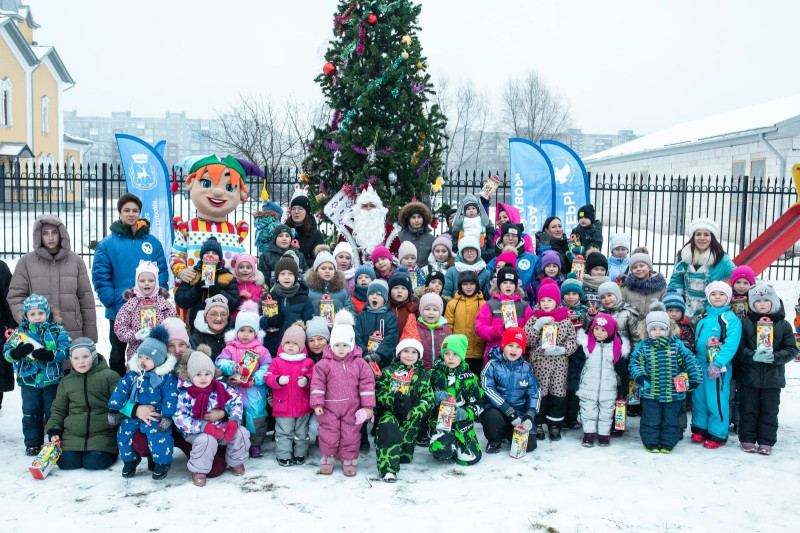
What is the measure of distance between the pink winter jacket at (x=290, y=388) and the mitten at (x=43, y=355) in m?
1.75

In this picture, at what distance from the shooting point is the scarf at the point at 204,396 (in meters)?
4.93

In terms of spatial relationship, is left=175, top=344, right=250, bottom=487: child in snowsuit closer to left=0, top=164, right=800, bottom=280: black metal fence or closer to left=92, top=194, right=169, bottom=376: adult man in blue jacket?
left=92, top=194, right=169, bottom=376: adult man in blue jacket

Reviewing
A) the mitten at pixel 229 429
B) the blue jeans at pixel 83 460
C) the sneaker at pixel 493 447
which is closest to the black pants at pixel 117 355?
the blue jeans at pixel 83 460

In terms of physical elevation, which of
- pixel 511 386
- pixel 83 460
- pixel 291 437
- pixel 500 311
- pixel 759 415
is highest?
pixel 500 311

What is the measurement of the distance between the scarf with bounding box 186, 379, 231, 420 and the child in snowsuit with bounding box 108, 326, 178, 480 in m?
0.14

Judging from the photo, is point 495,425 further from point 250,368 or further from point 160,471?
point 160,471

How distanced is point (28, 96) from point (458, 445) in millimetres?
31599

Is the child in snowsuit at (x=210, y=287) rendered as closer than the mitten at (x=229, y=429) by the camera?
No

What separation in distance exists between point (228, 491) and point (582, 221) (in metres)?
5.03

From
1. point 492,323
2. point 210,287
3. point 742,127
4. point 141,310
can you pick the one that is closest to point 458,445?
point 492,323

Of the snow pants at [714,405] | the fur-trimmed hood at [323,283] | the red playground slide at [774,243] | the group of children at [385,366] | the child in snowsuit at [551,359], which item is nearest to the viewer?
the group of children at [385,366]

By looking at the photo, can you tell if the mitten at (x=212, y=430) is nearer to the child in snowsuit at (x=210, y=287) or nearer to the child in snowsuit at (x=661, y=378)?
the child in snowsuit at (x=210, y=287)

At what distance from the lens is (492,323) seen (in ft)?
19.9

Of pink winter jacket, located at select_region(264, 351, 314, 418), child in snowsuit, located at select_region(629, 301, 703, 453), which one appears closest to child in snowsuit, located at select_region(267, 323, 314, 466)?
pink winter jacket, located at select_region(264, 351, 314, 418)
